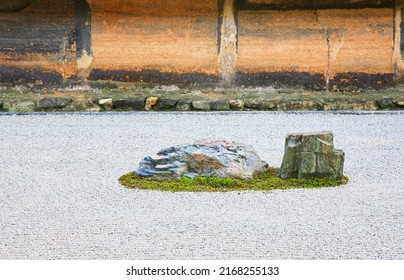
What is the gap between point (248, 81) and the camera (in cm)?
914

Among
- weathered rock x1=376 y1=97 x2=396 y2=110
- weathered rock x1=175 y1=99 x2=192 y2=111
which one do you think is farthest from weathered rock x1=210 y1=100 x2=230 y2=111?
weathered rock x1=376 y1=97 x2=396 y2=110

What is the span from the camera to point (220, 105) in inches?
347

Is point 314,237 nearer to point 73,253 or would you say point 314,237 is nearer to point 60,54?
point 73,253

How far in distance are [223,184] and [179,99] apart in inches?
176

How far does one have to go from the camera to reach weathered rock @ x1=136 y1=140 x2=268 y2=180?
4.64 m

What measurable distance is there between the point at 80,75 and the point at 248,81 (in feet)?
7.22

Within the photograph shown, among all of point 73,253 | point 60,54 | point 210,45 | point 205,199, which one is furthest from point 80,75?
point 73,253

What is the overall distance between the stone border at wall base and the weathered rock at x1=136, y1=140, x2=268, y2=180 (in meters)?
4.05

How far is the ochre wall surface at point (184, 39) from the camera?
907 cm

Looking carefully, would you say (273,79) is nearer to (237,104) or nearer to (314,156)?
(237,104)

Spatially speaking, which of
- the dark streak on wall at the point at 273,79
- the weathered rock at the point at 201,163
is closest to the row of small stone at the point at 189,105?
the dark streak on wall at the point at 273,79

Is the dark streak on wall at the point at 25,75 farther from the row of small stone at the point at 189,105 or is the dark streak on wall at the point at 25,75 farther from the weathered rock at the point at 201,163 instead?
the weathered rock at the point at 201,163

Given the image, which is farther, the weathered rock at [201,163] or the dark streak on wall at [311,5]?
the dark streak on wall at [311,5]

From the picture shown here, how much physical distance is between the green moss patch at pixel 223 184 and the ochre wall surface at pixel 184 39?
4637mm
